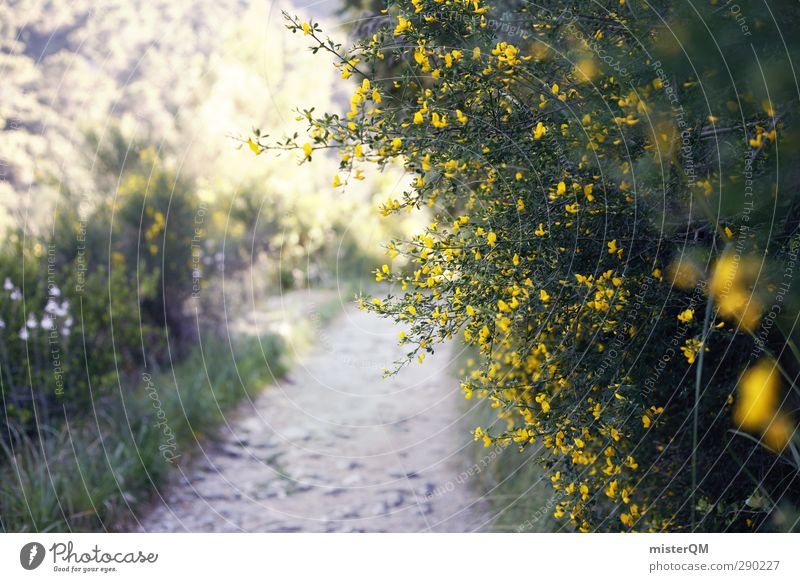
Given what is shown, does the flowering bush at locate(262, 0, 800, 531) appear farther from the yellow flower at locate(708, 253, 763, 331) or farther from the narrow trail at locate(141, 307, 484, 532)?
the narrow trail at locate(141, 307, 484, 532)

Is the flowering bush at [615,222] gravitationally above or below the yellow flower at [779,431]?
above

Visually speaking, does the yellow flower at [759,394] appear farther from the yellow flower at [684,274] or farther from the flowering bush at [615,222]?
the yellow flower at [684,274]

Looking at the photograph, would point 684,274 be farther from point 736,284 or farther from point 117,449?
point 117,449

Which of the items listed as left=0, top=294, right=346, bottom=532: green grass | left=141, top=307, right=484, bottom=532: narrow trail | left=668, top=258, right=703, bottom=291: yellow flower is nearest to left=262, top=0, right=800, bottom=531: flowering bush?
left=668, top=258, right=703, bottom=291: yellow flower

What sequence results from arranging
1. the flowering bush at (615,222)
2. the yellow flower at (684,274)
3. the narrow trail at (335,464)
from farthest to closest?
1. the narrow trail at (335,464)
2. the yellow flower at (684,274)
3. the flowering bush at (615,222)

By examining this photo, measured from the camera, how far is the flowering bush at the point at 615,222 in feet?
6.40

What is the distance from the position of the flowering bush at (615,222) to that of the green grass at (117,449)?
2.10 metres

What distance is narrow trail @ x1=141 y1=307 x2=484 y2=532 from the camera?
354 cm

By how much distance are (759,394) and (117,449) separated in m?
3.18

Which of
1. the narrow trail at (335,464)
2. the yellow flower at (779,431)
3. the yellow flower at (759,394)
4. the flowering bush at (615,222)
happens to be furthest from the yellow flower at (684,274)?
the narrow trail at (335,464)
